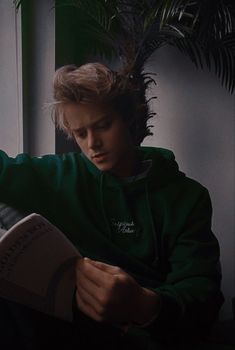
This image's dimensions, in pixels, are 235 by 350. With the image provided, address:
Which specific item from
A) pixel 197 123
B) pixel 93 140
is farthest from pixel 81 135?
pixel 197 123

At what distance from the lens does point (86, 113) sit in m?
0.75

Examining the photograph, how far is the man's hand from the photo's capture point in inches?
22.4

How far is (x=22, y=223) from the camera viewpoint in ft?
1.73

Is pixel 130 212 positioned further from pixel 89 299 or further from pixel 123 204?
pixel 89 299

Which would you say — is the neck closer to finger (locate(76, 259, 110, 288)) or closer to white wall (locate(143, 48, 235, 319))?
finger (locate(76, 259, 110, 288))

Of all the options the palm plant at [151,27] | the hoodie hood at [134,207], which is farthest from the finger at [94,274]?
the palm plant at [151,27]

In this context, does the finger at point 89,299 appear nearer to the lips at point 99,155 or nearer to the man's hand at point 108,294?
the man's hand at point 108,294

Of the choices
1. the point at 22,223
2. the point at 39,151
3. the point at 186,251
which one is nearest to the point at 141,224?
the point at 186,251

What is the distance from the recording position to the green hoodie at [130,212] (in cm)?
77

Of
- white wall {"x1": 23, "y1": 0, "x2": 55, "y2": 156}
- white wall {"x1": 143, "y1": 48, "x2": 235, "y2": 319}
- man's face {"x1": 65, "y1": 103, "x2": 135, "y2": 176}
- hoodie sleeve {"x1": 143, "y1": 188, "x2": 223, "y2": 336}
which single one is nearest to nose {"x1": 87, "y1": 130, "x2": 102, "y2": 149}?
man's face {"x1": 65, "y1": 103, "x2": 135, "y2": 176}

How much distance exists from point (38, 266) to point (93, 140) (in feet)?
0.93

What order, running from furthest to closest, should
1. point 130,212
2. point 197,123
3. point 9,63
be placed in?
point 197,123 → point 9,63 → point 130,212

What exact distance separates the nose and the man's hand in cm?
25

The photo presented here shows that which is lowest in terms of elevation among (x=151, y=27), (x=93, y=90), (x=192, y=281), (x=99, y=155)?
(x=192, y=281)
